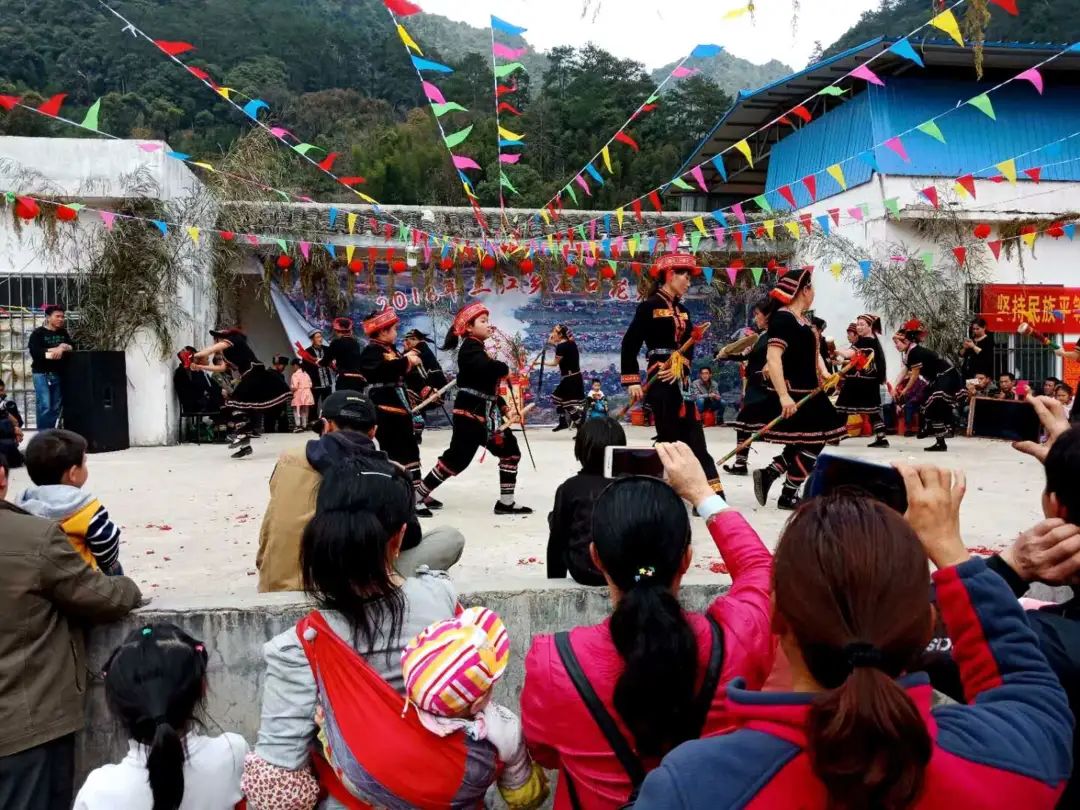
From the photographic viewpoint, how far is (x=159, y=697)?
1.92m

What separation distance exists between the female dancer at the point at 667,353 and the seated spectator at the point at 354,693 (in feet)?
15.0

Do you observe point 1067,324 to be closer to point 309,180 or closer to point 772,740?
point 772,740

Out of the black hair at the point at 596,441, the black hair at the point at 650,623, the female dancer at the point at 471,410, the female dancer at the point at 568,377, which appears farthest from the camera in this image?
the female dancer at the point at 568,377

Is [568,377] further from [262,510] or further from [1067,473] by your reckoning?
[1067,473]

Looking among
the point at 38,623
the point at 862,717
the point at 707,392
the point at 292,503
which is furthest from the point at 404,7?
the point at 707,392

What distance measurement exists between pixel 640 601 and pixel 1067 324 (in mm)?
13887

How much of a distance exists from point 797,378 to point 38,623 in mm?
5266

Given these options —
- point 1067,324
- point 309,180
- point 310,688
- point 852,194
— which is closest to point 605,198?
point 309,180

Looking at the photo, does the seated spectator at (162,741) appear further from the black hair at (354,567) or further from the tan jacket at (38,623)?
the tan jacket at (38,623)

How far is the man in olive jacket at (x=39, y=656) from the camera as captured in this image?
2305 mm

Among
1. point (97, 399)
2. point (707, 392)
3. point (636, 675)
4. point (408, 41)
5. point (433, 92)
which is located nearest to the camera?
point (636, 675)

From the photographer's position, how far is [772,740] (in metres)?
1.19

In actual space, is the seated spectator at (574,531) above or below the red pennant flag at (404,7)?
below

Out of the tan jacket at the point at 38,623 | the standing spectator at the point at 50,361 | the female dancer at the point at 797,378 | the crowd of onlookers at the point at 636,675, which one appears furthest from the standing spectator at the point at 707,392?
the tan jacket at the point at 38,623
